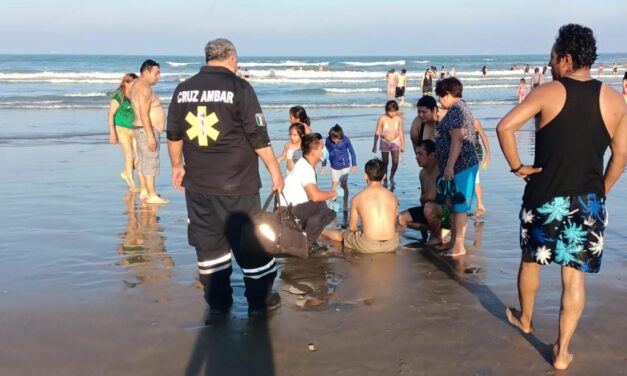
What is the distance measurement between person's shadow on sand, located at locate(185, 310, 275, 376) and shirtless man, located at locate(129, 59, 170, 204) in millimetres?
4249

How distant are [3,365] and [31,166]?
777cm

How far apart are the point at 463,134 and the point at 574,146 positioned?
2.27 m

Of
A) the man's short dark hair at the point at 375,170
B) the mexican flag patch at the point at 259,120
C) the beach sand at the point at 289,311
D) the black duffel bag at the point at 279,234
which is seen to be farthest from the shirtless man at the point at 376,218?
the mexican flag patch at the point at 259,120

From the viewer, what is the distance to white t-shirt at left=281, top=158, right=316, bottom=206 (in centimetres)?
612

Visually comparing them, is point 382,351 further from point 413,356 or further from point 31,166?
point 31,166

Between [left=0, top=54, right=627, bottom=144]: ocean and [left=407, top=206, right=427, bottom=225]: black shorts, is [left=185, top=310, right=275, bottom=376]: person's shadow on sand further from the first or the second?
[left=0, top=54, right=627, bottom=144]: ocean

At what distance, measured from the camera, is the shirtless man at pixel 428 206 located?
6.29 meters

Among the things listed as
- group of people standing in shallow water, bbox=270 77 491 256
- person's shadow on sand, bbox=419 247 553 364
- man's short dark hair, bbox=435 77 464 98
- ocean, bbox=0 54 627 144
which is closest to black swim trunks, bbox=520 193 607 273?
person's shadow on sand, bbox=419 247 553 364

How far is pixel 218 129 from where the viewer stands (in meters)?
4.08

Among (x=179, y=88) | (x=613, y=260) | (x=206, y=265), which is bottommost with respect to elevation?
(x=613, y=260)

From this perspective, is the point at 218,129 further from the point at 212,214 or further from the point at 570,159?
the point at 570,159

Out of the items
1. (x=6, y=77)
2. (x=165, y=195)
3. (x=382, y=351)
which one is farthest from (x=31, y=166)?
(x=6, y=77)

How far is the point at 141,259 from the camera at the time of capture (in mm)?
5738

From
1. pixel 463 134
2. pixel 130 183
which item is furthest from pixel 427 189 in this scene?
pixel 130 183
